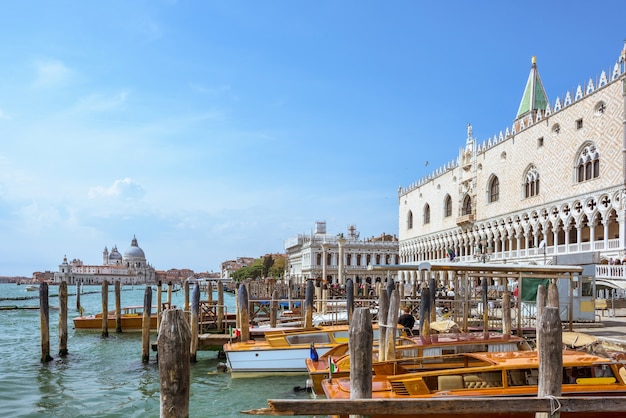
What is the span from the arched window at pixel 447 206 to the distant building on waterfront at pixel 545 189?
0.07 meters

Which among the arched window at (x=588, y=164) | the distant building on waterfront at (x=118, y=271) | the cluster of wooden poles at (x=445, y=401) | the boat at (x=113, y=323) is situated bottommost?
the distant building on waterfront at (x=118, y=271)

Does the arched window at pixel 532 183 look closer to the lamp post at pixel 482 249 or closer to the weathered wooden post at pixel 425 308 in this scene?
the lamp post at pixel 482 249

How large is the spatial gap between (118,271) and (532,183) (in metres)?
109

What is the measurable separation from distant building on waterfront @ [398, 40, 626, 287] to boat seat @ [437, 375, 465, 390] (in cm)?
Answer: 1141

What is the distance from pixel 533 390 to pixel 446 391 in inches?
35.8

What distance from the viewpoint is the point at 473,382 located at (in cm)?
633

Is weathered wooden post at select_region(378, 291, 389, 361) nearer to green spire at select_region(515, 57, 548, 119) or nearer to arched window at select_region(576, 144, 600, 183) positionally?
arched window at select_region(576, 144, 600, 183)

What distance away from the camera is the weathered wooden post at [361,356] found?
4.69 meters

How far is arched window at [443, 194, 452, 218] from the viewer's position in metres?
38.2

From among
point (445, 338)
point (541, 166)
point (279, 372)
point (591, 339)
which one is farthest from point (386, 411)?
point (541, 166)

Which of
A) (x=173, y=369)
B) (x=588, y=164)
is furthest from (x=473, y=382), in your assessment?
(x=588, y=164)

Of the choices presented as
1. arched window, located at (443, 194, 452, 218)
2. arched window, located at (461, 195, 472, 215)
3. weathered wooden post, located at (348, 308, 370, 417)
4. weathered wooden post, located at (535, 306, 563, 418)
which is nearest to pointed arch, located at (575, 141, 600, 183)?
arched window, located at (461, 195, 472, 215)

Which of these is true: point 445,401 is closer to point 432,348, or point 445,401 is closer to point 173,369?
point 173,369

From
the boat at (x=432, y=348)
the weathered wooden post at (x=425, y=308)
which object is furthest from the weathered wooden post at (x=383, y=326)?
the weathered wooden post at (x=425, y=308)
